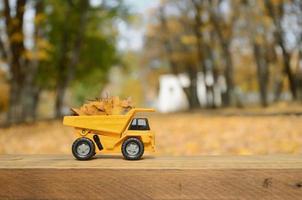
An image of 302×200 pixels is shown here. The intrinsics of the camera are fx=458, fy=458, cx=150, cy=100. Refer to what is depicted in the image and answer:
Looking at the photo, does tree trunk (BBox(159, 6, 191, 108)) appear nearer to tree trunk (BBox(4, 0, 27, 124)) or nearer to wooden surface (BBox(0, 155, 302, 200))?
tree trunk (BBox(4, 0, 27, 124))

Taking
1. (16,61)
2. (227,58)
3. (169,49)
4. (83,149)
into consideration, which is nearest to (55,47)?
(169,49)

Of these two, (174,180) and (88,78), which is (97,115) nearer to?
(174,180)

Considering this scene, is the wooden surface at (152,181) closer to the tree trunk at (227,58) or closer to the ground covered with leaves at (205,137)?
the ground covered with leaves at (205,137)

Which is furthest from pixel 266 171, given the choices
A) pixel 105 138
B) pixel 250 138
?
pixel 250 138

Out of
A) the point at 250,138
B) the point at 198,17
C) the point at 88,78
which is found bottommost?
the point at 250,138

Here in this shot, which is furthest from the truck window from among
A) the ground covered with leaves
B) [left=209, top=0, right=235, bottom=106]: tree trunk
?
[left=209, top=0, right=235, bottom=106]: tree trunk

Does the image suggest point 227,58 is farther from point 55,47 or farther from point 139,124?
point 139,124

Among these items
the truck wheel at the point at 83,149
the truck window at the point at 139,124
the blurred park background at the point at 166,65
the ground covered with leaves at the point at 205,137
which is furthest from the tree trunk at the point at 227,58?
the truck wheel at the point at 83,149
